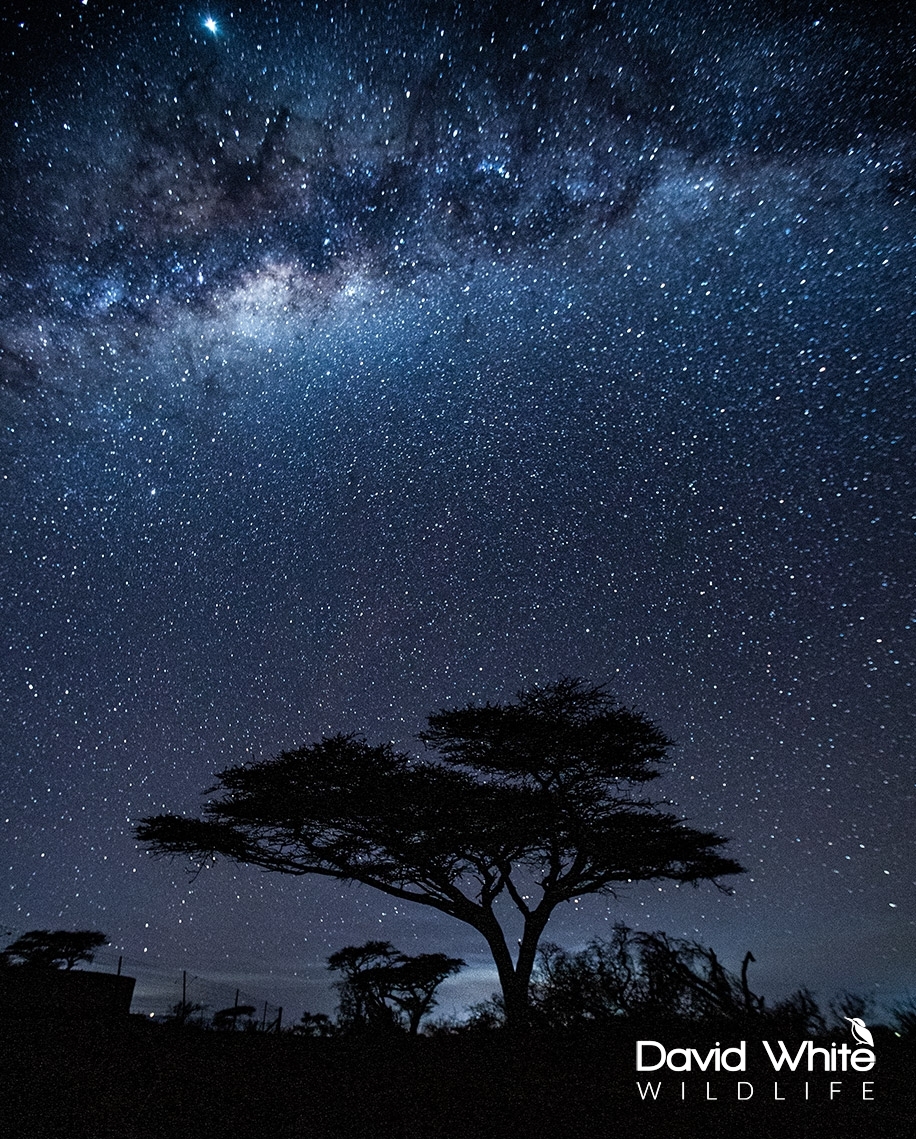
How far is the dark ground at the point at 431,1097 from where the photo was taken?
21.4 feet

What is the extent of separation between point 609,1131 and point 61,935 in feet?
112

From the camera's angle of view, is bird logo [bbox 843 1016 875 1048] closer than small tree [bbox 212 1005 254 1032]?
Yes

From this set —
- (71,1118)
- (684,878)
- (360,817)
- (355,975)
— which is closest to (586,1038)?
(71,1118)

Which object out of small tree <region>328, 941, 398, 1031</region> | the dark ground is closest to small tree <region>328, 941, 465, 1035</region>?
small tree <region>328, 941, 398, 1031</region>

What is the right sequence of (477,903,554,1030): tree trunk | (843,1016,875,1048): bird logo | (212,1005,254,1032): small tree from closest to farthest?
(843,1016,875,1048): bird logo, (477,903,554,1030): tree trunk, (212,1005,254,1032): small tree

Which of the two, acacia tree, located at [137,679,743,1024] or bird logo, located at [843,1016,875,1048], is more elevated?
acacia tree, located at [137,679,743,1024]

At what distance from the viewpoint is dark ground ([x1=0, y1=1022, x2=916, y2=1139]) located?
256 inches

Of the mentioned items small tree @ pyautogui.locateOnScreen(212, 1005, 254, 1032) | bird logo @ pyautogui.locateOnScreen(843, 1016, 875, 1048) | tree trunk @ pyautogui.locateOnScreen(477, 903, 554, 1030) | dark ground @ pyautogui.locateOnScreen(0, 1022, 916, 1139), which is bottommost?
dark ground @ pyautogui.locateOnScreen(0, 1022, 916, 1139)

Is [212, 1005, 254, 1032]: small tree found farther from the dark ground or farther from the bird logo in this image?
the bird logo

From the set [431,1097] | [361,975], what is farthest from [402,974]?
[431,1097]

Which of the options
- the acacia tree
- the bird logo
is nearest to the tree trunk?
the acacia tree

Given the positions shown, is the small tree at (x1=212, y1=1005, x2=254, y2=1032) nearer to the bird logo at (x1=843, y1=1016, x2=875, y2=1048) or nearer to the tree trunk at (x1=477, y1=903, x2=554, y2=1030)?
the tree trunk at (x1=477, y1=903, x2=554, y2=1030)

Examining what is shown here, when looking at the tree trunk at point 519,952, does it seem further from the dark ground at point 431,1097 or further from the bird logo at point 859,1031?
the bird logo at point 859,1031

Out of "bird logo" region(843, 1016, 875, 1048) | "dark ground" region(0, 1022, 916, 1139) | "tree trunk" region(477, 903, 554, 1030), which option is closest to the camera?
"dark ground" region(0, 1022, 916, 1139)
